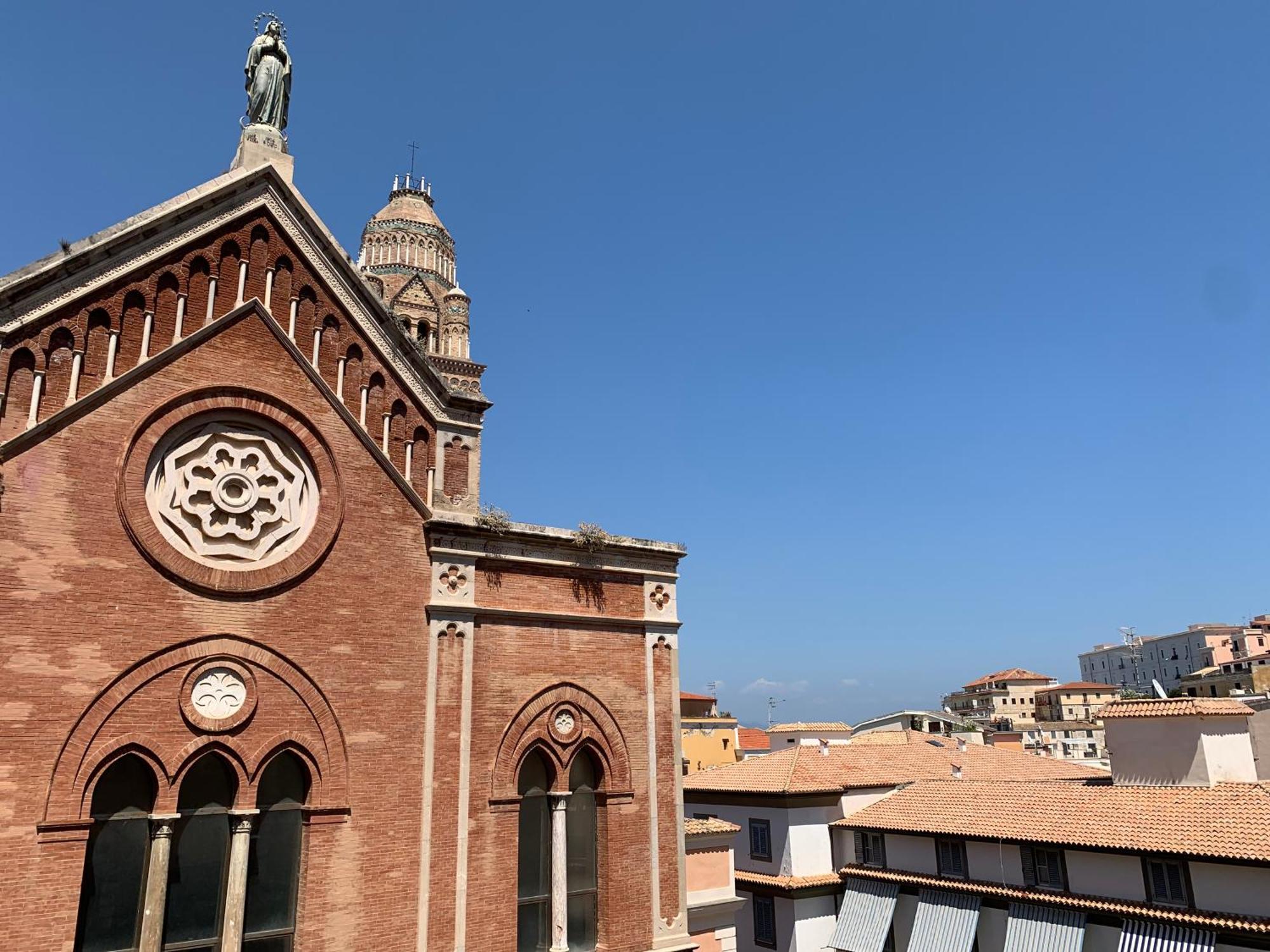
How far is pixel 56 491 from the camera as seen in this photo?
444 inches

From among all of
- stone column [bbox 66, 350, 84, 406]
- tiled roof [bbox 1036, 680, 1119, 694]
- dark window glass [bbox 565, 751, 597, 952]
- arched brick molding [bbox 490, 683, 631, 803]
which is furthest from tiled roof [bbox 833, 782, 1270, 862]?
tiled roof [bbox 1036, 680, 1119, 694]

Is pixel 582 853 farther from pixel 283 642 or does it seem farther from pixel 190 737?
pixel 190 737

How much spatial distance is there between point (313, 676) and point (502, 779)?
3415 mm

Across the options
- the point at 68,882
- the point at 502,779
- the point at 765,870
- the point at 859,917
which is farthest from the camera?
the point at 765,870

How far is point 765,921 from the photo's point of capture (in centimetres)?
2844

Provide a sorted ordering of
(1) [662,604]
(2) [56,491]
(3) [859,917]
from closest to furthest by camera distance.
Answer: (2) [56,491] → (1) [662,604] → (3) [859,917]

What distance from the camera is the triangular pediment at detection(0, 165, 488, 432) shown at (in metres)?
11.6

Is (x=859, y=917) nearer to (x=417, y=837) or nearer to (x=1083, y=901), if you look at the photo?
(x=1083, y=901)

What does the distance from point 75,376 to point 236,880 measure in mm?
6739

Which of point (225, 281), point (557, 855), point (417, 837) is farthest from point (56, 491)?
point (557, 855)

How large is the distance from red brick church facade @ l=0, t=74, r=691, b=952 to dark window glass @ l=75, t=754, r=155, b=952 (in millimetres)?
31

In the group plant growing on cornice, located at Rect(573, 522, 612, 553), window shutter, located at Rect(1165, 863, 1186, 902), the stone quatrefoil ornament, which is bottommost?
window shutter, located at Rect(1165, 863, 1186, 902)

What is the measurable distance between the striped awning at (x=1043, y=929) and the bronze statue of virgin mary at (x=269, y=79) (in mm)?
23476

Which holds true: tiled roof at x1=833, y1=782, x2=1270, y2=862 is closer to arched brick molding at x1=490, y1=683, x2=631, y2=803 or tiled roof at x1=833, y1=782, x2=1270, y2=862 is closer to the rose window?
arched brick molding at x1=490, y1=683, x2=631, y2=803
